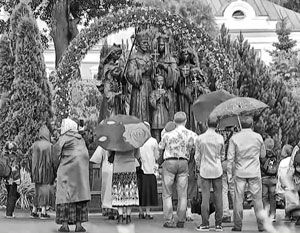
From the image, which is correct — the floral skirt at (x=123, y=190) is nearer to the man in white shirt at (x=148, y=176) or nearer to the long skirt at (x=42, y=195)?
the man in white shirt at (x=148, y=176)

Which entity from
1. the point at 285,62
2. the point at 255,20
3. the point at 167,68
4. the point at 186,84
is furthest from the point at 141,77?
the point at 255,20

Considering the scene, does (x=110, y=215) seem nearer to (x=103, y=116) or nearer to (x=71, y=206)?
(x=71, y=206)

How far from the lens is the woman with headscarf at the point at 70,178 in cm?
1234

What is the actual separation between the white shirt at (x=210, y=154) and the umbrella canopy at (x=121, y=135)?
3.24 feet

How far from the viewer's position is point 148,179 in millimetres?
14133

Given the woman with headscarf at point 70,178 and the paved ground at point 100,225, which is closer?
the woman with headscarf at point 70,178

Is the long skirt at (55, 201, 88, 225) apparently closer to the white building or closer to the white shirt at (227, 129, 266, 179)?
Result: the white shirt at (227, 129, 266, 179)

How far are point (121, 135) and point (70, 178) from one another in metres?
1.16

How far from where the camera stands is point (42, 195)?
1457 centimetres

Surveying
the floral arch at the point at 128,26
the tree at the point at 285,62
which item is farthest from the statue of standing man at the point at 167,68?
the tree at the point at 285,62

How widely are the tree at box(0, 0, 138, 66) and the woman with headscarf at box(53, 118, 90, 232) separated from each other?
1739 cm

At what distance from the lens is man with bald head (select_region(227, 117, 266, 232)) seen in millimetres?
12305

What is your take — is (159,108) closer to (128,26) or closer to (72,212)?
(128,26)

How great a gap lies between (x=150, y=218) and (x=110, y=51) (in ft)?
13.9
